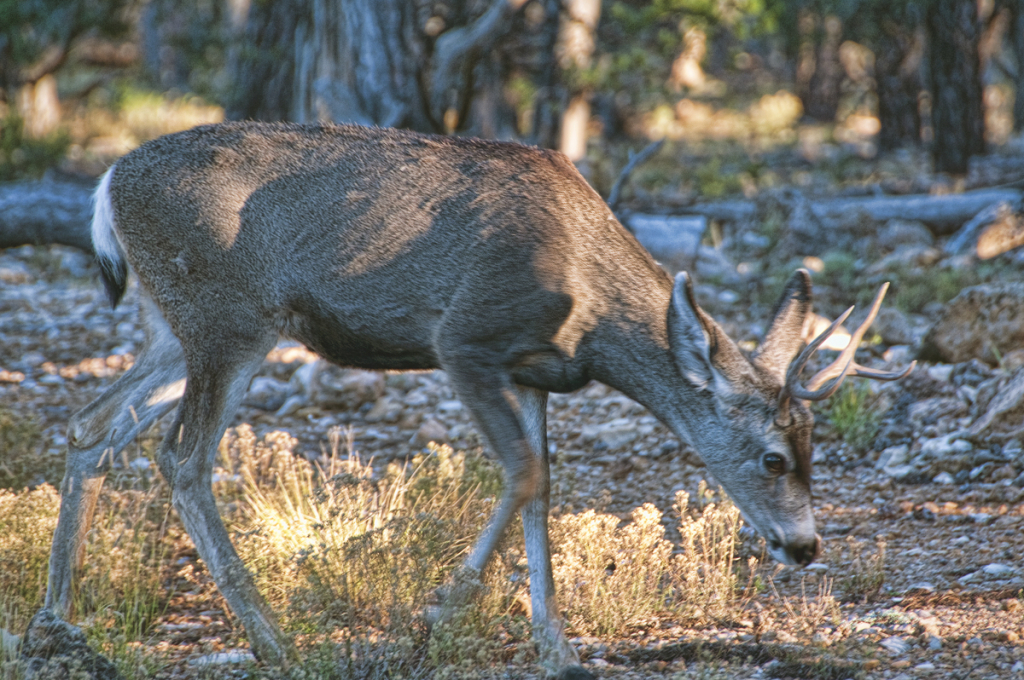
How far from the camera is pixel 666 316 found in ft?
13.9

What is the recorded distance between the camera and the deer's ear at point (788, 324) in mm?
4344

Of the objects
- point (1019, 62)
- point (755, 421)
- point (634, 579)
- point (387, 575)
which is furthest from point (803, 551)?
point (1019, 62)

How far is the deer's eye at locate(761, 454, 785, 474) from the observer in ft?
13.6

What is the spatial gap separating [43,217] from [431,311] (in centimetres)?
623

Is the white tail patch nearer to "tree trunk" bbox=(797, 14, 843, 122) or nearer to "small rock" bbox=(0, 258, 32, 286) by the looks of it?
"small rock" bbox=(0, 258, 32, 286)

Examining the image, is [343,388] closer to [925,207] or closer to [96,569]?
[96,569]

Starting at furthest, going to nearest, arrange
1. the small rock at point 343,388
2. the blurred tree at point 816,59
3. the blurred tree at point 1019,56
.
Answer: the blurred tree at point 816,59
the blurred tree at point 1019,56
the small rock at point 343,388

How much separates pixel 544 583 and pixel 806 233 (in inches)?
286

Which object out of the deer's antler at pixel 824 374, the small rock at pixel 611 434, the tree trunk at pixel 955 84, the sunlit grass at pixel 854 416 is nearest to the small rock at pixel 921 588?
the deer's antler at pixel 824 374

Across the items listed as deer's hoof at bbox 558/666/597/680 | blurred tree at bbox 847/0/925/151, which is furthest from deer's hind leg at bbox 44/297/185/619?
blurred tree at bbox 847/0/925/151

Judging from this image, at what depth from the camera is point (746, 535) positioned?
219 inches

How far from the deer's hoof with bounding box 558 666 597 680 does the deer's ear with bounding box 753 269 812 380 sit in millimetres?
1433

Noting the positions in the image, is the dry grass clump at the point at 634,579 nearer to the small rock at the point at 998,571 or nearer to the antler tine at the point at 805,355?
the antler tine at the point at 805,355

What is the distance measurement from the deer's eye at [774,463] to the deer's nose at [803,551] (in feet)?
0.97
